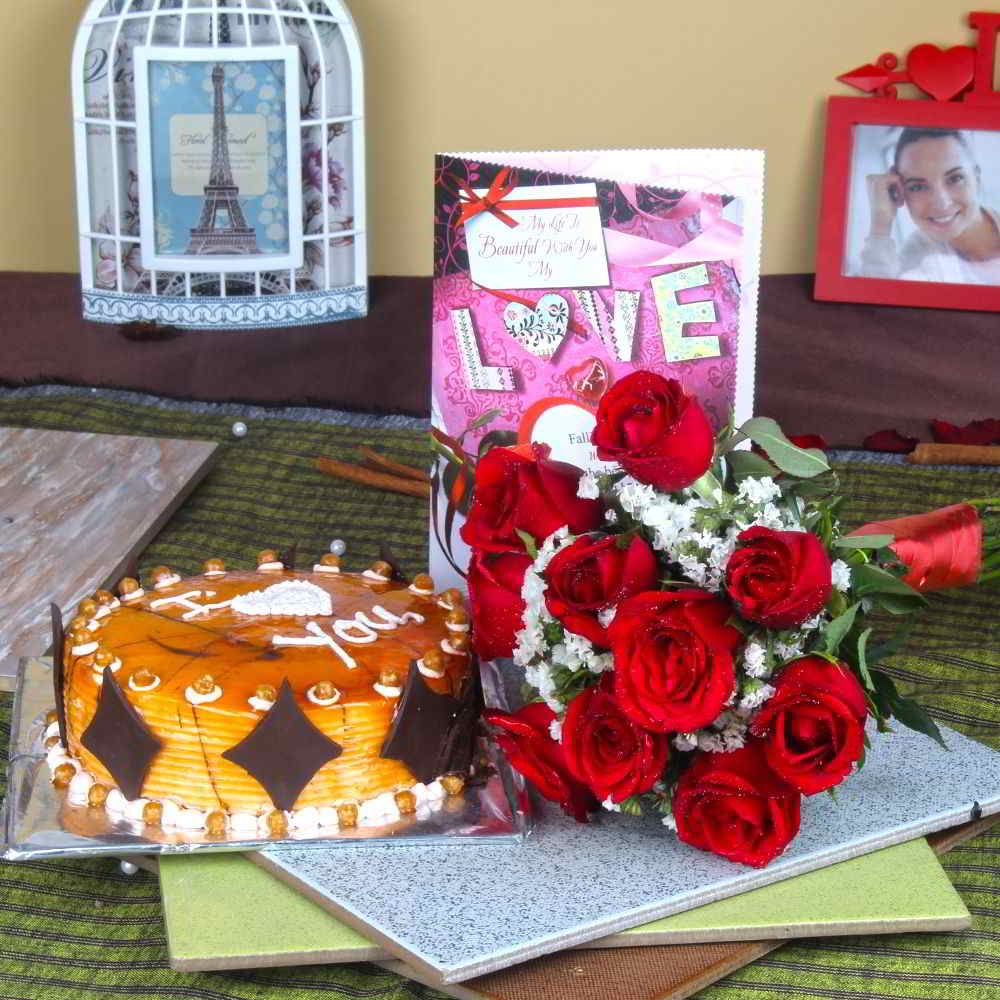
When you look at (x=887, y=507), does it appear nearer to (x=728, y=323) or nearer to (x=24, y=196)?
(x=728, y=323)

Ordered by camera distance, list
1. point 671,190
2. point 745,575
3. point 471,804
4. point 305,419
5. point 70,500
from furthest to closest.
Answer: point 305,419
point 70,500
point 671,190
point 471,804
point 745,575

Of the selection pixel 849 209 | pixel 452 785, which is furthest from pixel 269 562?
pixel 849 209

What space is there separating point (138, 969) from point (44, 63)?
1682mm

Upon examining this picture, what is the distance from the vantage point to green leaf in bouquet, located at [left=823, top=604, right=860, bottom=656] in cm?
73

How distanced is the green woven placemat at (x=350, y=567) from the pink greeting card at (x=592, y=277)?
11.9 inches

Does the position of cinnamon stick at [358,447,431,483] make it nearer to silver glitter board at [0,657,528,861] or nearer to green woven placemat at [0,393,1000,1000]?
green woven placemat at [0,393,1000,1000]

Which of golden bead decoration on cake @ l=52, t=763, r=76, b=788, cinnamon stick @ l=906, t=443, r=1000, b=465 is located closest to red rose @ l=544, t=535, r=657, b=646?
golden bead decoration on cake @ l=52, t=763, r=76, b=788

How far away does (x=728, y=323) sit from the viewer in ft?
3.43

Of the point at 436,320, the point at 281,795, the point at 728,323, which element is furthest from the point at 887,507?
the point at 281,795

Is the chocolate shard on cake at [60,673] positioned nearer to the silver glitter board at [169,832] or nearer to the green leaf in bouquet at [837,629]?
the silver glitter board at [169,832]

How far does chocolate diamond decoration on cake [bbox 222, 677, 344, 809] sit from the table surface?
1.00 m

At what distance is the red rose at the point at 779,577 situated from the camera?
2.24ft

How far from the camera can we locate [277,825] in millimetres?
774

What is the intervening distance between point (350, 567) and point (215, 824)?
0.56 metres
